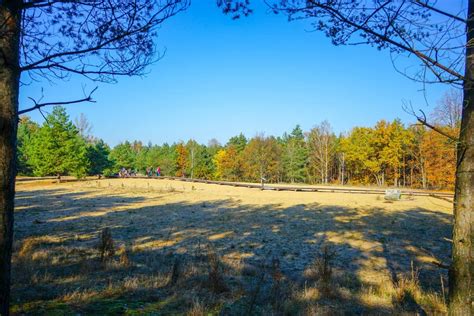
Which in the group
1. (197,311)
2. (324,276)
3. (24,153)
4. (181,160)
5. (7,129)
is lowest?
(324,276)

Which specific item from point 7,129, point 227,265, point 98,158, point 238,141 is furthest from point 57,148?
point 238,141

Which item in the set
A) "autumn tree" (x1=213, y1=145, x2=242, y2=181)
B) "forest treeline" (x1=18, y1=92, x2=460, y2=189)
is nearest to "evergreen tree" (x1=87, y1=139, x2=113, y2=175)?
"forest treeline" (x1=18, y1=92, x2=460, y2=189)

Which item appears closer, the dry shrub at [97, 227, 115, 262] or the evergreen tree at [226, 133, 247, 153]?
the dry shrub at [97, 227, 115, 262]

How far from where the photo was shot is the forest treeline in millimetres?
42375

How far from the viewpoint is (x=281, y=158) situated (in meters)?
73.1

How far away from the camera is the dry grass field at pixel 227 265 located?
469 centimetres

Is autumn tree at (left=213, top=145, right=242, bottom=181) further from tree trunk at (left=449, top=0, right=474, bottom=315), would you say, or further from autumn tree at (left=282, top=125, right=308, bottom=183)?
tree trunk at (left=449, top=0, right=474, bottom=315)

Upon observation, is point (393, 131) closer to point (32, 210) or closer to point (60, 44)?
point (32, 210)

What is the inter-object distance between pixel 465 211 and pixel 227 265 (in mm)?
5698

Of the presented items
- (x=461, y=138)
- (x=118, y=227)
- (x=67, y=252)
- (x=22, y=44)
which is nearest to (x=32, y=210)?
(x=118, y=227)

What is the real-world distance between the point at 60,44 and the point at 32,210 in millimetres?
18601

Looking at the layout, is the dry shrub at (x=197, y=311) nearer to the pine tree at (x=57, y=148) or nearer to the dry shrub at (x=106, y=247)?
the dry shrub at (x=106, y=247)

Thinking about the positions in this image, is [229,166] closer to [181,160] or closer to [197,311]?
[181,160]

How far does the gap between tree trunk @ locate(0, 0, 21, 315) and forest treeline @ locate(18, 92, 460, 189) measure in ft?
138
